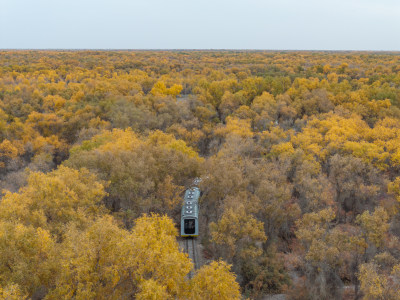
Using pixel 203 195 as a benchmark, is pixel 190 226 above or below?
below

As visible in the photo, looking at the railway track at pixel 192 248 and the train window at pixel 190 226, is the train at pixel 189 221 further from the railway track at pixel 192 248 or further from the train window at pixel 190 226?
the railway track at pixel 192 248

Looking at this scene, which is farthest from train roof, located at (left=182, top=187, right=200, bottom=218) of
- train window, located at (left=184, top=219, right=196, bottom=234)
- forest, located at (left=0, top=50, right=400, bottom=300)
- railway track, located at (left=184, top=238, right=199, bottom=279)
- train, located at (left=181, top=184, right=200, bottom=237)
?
railway track, located at (left=184, top=238, right=199, bottom=279)

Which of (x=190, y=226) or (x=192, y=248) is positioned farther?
(x=190, y=226)

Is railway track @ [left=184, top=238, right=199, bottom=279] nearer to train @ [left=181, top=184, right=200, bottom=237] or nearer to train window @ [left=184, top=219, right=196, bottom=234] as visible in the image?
train @ [left=181, top=184, right=200, bottom=237]

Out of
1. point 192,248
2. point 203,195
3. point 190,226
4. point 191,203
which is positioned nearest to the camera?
point 192,248

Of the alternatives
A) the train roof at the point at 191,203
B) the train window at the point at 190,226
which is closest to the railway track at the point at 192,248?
the train window at the point at 190,226

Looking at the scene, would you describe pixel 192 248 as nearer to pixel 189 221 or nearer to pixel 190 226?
pixel 190 226

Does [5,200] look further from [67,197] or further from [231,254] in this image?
[231,254]

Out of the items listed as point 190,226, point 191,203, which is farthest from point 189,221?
point 191,203

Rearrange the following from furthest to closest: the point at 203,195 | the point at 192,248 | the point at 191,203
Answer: the point at 191,203 → the point at 203,195 → the point at 192,248

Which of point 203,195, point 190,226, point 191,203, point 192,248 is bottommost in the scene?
point 192,248

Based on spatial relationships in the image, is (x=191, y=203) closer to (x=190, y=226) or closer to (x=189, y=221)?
(x=189, y=221)
